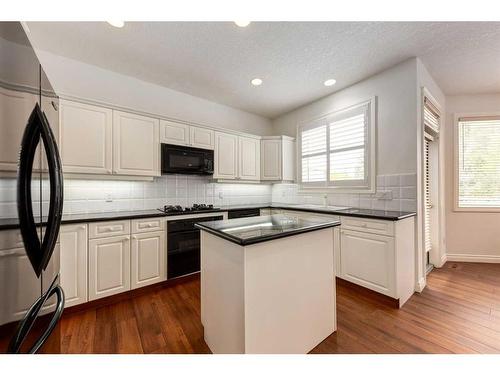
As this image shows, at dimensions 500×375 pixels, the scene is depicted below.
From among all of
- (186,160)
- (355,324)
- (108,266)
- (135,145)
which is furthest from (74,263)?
(355,324)

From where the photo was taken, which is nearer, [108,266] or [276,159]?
[108,266]

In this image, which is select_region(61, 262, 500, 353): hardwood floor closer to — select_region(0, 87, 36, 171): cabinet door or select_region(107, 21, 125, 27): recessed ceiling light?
→ select_region(0, 87, 36, 171): cabinet door

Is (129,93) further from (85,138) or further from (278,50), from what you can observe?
(278,50)

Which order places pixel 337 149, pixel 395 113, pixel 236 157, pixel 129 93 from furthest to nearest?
pixel 236 157
pixel 337 149
pixel 129 93
pixel 395 113

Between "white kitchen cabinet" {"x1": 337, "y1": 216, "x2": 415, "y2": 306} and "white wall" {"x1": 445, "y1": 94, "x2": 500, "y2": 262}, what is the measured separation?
1781 millimetres

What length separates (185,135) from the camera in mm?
2869

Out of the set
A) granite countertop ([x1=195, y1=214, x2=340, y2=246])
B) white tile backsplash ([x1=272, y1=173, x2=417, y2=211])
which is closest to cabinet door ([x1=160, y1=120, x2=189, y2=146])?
granite countertop ([x1=195, y1=214, x2=340, y2=246])

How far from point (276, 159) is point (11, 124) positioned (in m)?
3.41

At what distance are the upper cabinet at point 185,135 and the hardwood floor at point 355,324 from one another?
6.21 feet

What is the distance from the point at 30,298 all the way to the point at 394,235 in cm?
256

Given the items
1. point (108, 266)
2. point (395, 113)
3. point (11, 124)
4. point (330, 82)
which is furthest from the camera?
point (330, 82)

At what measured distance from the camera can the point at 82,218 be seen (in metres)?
1.95

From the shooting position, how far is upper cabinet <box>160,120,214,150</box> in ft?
8.86
